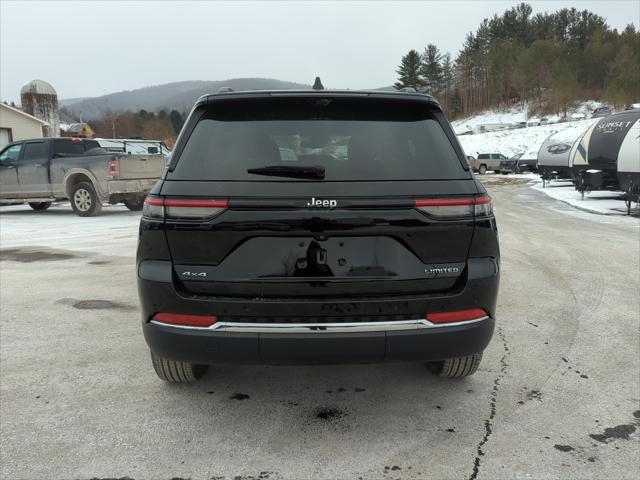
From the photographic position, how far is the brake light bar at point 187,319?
2.45 metres

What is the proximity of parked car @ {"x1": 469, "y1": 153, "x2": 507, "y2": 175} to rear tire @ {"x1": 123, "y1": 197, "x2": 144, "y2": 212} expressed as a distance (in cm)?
3331

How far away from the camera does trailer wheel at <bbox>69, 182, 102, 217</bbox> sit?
41.7 ft

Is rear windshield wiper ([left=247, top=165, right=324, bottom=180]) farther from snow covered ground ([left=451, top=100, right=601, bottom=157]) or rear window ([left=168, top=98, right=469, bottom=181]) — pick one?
snow covered ground ([left=451, top=100, right=601, bottom=157])

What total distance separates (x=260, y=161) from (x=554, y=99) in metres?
89.1

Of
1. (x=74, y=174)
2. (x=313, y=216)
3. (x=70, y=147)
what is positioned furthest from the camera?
(x=70, y=147)

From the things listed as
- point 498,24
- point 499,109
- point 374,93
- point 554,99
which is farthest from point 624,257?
point 498,24

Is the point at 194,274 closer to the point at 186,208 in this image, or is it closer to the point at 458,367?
the point at 186,208

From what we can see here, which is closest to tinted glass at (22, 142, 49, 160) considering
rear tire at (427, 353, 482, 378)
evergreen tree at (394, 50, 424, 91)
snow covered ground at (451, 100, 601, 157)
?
rear tire at (427, 353, 482, 378)

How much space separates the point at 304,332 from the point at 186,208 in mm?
851

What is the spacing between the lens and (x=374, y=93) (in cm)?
270

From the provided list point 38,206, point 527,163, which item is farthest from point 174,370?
point 527,163

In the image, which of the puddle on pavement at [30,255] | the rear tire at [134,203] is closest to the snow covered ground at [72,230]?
the rear tire at [134,203]

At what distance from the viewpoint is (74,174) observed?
12.8 meters

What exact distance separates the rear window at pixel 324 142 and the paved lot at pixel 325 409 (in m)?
1.42
